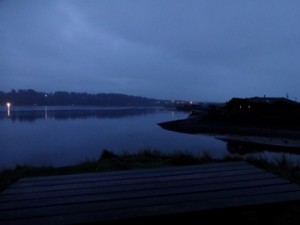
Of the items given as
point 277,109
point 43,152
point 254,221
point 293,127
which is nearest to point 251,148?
point 293,127

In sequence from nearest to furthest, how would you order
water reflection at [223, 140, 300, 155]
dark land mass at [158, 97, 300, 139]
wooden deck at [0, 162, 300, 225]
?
wooden deck at [0, 162, 300, 225], water reflection at [223, 140, 300, 155], dark land mass at [158, 97, 300, 139]

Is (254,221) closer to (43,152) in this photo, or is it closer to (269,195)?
(269,195)

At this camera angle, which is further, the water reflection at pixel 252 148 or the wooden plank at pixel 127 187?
the water reflection at pixel 252 148

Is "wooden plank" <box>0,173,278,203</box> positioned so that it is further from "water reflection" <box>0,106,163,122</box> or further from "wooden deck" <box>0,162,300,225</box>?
"water reflection" <box>0,106,163,122</box>

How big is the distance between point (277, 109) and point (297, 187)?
41.1 m

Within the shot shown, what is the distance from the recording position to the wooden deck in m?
2.62

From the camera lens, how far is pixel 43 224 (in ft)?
7.98

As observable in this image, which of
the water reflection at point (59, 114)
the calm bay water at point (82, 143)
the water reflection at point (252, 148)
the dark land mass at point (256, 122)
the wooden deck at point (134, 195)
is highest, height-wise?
the wooden deck at point (134, 195)

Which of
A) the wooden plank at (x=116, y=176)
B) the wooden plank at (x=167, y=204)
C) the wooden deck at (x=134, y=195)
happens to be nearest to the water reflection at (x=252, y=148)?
the wooden plank at (x=116, y=176)

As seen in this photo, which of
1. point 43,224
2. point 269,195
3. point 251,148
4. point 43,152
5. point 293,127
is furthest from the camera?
point 293,127

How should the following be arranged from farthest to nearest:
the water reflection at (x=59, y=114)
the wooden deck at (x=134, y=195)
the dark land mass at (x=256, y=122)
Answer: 1. the water reflection at (x=59, y=114)
2. the dark land mass at (x=256, y=122)
3. the wooden deck at (x=134, y=195)

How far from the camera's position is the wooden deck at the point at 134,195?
103 inches

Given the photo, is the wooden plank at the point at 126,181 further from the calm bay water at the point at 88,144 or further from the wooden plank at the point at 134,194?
the calm bay water at the point at 88,144

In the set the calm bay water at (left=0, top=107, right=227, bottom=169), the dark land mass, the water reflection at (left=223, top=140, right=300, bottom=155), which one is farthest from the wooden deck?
the dark land mass
